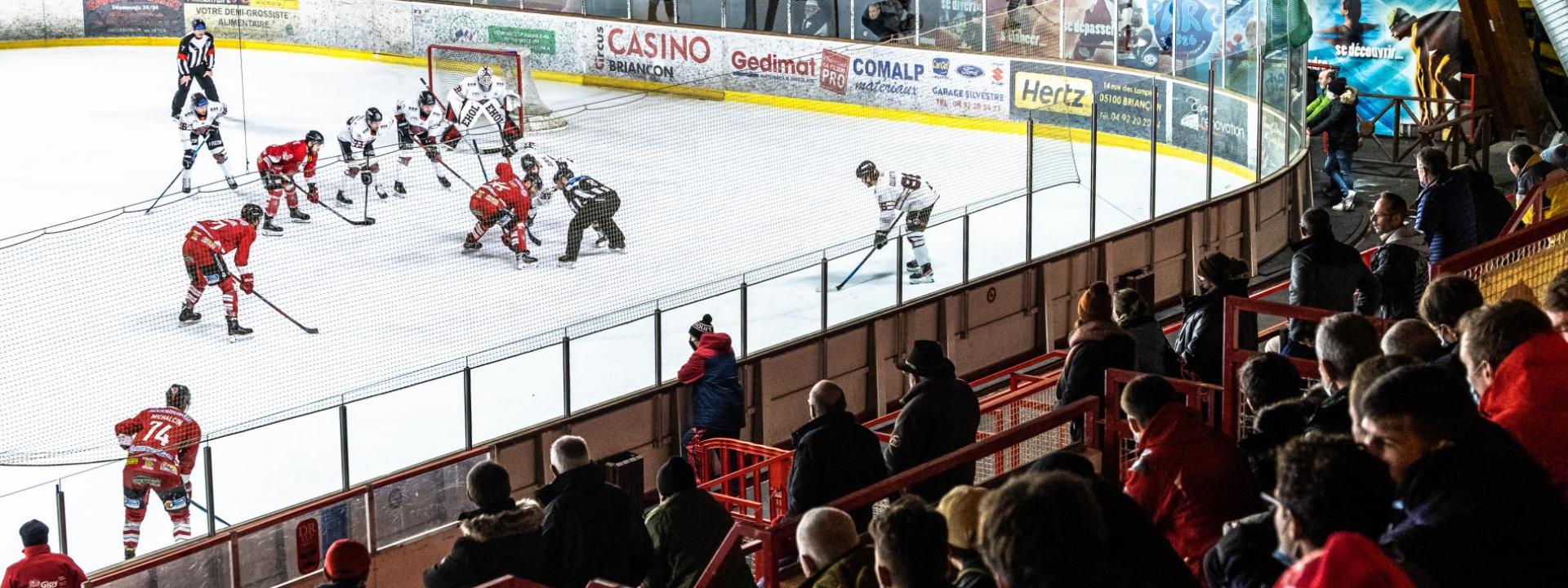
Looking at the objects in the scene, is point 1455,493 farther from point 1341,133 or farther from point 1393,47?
point 1393,47

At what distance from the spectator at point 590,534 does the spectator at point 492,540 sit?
262mm

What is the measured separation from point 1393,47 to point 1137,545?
51.5 feet

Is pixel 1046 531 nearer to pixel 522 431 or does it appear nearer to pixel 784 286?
pixel 522 431

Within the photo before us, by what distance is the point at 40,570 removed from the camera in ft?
26.2

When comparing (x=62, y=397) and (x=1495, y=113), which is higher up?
(x=1495, y=113)

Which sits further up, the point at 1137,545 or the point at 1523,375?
the point at 1523,375

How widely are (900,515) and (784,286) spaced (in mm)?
8207

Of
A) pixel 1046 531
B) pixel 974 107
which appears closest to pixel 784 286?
pixel 974 107

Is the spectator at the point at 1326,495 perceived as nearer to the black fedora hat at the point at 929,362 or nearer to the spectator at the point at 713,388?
the black fedora hat at the point at 929,362

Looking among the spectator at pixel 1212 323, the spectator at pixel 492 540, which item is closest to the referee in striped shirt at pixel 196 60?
the spectator at pixel 1212 323

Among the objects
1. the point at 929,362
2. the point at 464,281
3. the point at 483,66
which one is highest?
the point at 483,66

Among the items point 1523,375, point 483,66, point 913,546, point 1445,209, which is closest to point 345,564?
point 913,546

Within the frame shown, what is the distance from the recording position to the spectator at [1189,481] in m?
4.79

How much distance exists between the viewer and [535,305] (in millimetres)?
12375
